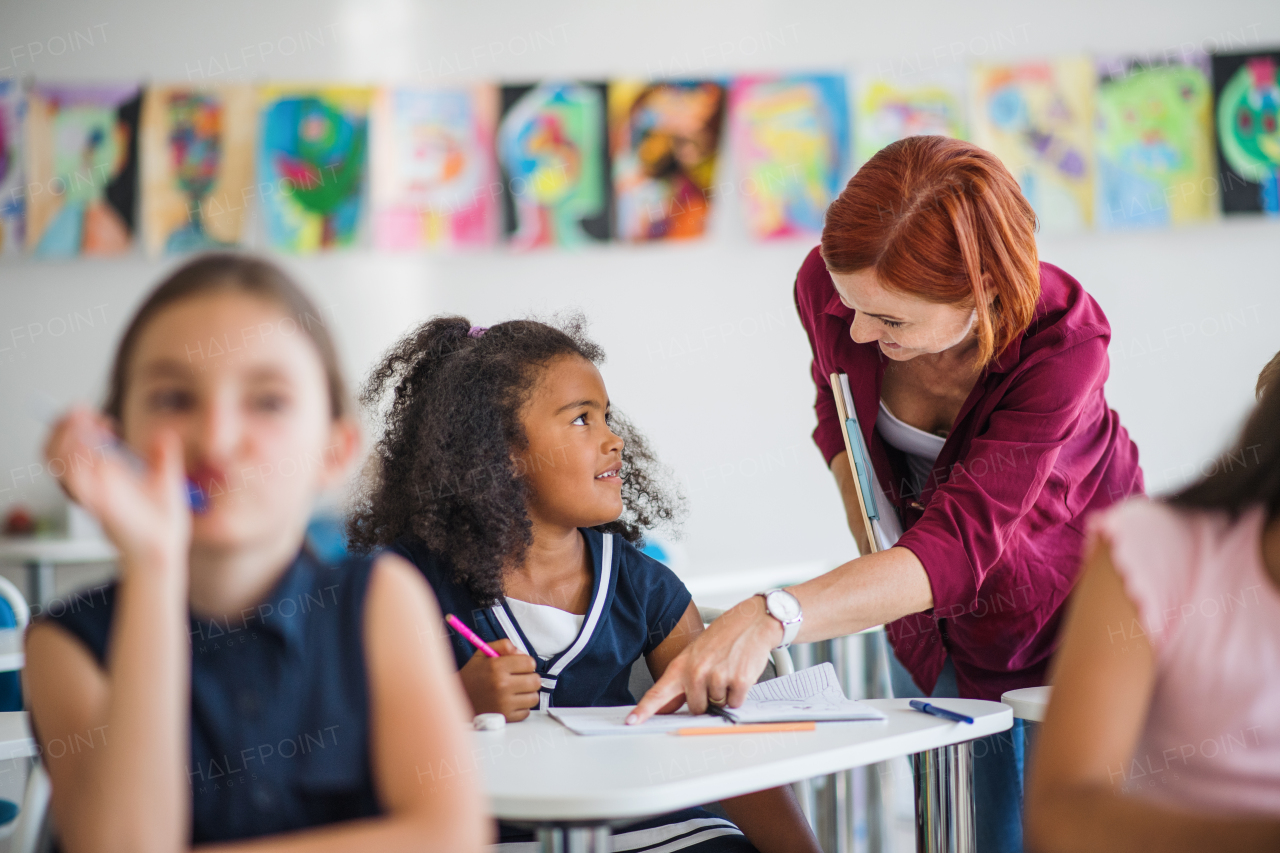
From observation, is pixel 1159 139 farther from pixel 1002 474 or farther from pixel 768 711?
pixel 768 711

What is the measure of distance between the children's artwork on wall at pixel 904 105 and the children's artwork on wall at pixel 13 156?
245 centimetres

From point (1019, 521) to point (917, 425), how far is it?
233 mm

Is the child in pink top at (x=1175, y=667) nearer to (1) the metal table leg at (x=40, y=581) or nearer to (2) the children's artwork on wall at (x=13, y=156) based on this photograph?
(1) the metal table leg at (x=40, y=581)

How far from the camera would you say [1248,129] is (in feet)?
10.6

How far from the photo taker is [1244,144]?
324 cm

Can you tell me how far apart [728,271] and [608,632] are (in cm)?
207

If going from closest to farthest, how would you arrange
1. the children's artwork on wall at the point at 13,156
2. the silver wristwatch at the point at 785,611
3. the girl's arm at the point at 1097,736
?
the girl's arm at the point at 1097,736 < the silver wristwatch at the point at 785,611 < the children's artwork on wall at the point at 13,156

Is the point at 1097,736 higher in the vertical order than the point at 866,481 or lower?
lower

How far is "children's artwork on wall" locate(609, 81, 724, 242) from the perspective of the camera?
10.5 ft

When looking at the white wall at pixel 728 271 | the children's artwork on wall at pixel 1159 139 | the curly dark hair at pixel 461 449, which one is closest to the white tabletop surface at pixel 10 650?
the curly dark hair at pixel 461 449

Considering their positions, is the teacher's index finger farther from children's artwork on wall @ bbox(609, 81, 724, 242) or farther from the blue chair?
children's artwork on wall @ bbox(609, 81, 724, 242)

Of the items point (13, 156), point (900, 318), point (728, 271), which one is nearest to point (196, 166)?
point (13, 156)

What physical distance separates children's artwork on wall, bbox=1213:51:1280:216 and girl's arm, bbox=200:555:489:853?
130 inches

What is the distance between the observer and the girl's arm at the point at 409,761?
0.64 metres
